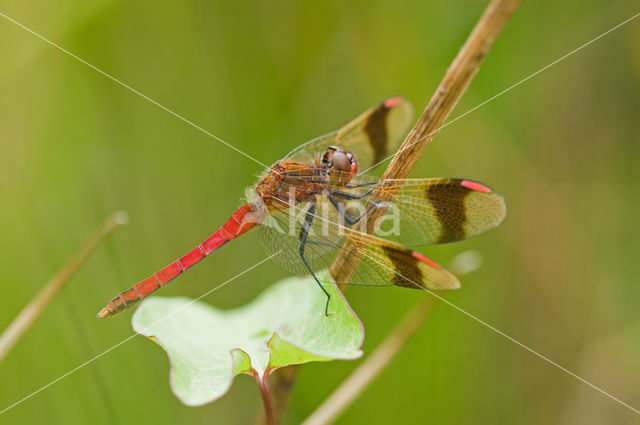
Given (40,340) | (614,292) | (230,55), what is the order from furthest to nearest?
(230,55), (614,292), (40,340)

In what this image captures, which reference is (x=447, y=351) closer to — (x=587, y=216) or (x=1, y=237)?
(x=587, y=216)

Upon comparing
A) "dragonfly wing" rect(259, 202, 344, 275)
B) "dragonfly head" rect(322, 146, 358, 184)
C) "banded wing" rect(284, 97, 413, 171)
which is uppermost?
"banded wing" rect(284, 97, 413, 171)

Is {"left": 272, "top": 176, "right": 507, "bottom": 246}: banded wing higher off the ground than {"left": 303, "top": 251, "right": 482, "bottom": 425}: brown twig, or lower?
higher

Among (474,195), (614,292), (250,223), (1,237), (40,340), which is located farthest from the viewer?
(614,292)

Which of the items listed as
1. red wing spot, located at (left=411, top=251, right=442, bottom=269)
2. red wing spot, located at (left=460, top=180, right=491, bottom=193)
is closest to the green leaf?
red wing spot, located at (left=411, top=251, right=442, bottom=269)

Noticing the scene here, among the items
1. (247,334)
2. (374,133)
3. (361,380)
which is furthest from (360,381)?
(374,133)

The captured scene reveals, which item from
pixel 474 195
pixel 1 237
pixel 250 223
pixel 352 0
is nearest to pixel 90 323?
pixel 1 237

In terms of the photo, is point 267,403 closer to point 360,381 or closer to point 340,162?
point 360,381

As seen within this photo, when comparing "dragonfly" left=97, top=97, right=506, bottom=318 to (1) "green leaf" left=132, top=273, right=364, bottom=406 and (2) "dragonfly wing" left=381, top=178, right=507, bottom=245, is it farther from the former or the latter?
(1) "green leaf" left=132, top=273, right=364, bottom=406
